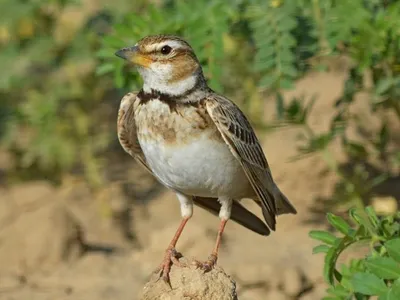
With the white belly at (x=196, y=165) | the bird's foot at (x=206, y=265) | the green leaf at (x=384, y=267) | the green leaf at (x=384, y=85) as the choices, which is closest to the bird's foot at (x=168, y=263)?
the bird's foot at (x=206, y=265)

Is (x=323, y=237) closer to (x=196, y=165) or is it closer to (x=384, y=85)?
(x=196, y=165)

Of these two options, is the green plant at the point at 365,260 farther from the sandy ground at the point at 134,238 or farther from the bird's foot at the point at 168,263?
the sandy ground at the point at 134,238

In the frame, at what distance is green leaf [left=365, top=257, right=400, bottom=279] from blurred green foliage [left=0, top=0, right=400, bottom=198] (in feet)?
6.23

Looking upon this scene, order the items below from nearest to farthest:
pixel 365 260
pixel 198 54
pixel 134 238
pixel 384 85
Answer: pixel 365 260
pixel 198 54
pixel 384 85
pixel 134 238

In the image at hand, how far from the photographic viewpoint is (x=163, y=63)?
5645mm

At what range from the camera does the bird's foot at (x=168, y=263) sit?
5.31 m

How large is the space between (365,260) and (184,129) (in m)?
1.11

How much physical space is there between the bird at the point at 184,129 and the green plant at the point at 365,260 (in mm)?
570

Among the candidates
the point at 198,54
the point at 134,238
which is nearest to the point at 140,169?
the point at 134,238

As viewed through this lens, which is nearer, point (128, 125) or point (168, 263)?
point (168, 263)

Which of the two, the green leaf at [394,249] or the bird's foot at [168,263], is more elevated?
the green leaf at [394,249]

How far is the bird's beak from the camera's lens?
Result: 5.58 metres

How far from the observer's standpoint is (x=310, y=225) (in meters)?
8.03

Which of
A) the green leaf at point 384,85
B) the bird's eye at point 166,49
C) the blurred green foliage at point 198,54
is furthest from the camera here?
the green leaf at point 384,85
